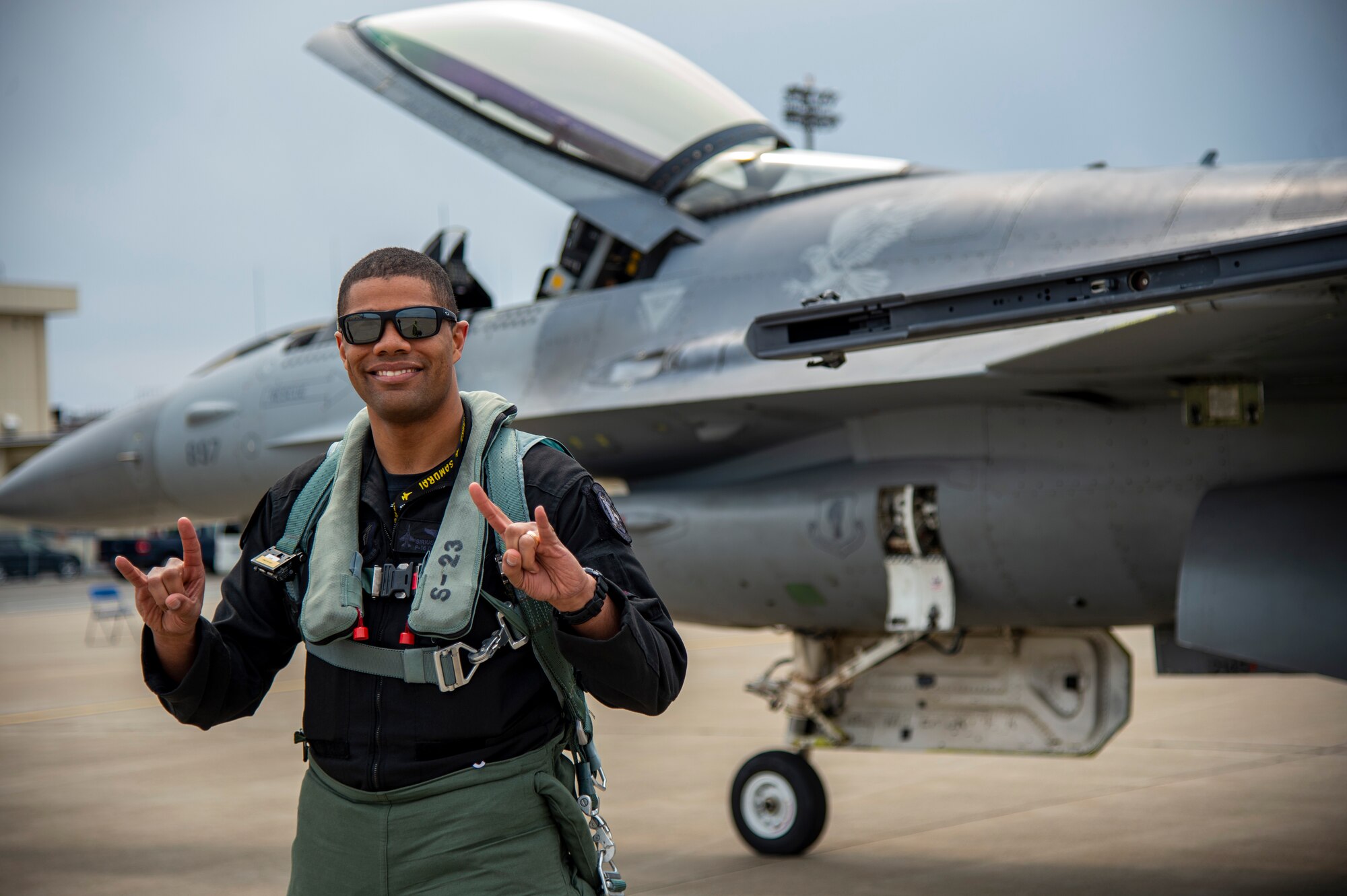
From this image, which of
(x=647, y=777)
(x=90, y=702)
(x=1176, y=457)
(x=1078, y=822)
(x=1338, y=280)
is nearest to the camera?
(x=1338, y=280)

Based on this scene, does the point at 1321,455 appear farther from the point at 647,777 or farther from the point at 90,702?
the point at 90,702

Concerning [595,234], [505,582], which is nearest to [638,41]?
[595,234]

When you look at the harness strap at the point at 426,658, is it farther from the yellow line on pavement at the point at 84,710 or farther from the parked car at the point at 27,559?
the parked car at the point at 27,559

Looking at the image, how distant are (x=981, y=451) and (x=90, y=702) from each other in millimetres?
9504

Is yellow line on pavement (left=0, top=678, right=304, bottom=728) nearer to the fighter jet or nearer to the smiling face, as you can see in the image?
the fighter jet

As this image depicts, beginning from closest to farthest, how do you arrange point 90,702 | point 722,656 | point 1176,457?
point 1176,457
point 90,702
point 722,656

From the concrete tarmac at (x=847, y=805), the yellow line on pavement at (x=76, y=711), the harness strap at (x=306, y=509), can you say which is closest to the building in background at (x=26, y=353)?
the yellow line on pavement at (x=76, y=711)

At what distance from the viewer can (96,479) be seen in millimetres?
8648

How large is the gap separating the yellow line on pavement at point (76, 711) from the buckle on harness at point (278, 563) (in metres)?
8.45

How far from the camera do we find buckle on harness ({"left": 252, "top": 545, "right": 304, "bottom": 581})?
7.34ft

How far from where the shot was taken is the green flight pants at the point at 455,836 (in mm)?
2090

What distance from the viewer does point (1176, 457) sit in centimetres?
495

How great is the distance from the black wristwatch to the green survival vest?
6 cm

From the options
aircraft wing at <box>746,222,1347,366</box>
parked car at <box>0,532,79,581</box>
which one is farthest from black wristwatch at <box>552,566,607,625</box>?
parked car at <box>0,532,79,581</box>
